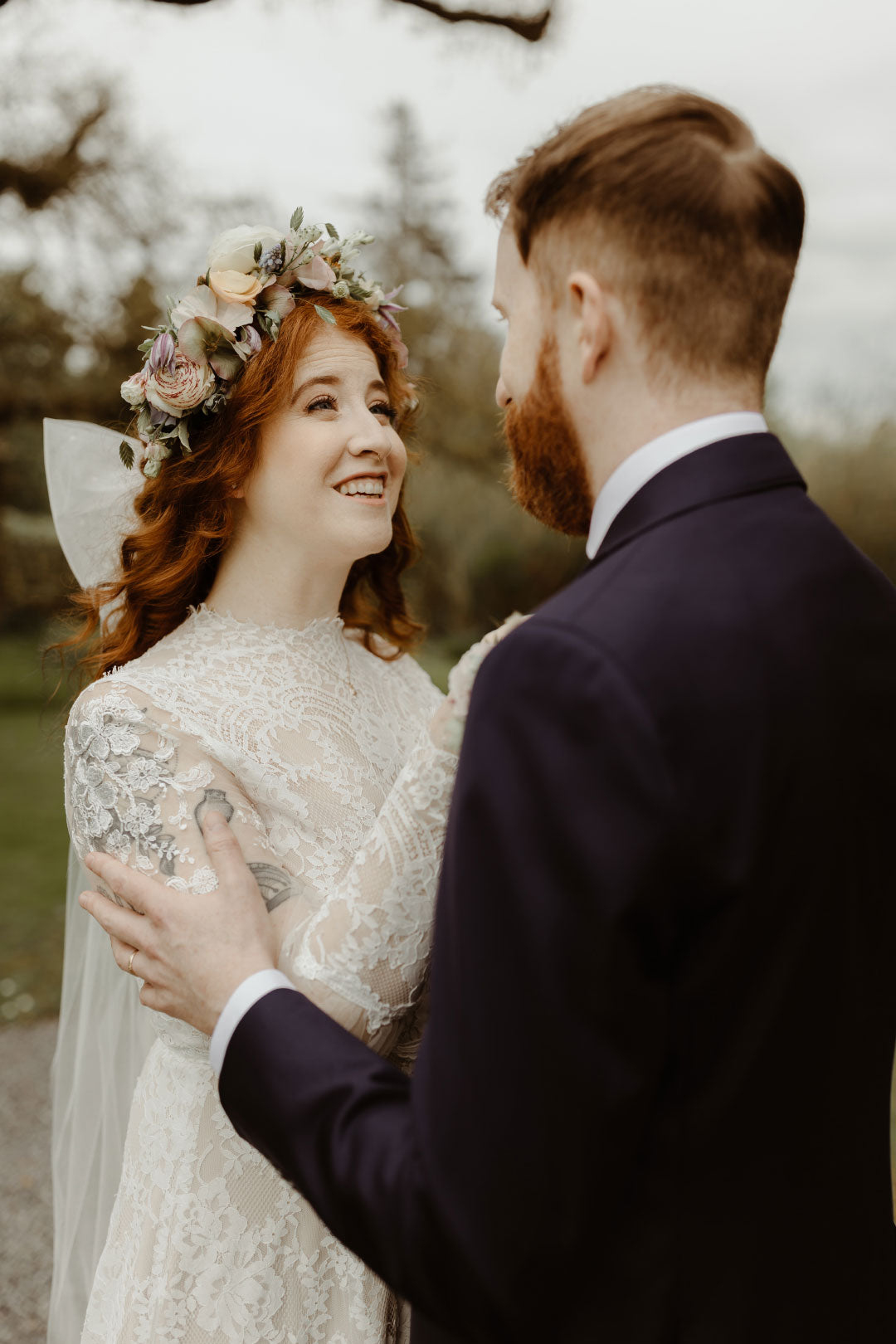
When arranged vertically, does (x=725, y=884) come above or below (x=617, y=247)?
below

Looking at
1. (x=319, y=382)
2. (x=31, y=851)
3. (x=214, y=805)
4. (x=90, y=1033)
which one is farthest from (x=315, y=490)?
(x=31, y=851)

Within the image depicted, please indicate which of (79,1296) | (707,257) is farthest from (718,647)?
(79,1296)

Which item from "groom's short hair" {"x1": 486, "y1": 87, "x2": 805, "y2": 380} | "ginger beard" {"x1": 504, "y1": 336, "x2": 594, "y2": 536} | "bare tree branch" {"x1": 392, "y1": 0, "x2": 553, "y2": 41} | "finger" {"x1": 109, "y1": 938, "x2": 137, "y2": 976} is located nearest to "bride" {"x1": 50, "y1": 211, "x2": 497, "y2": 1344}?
"finger" {"x1": 109, "y1": 938, "x2": 137, "y2": 976}

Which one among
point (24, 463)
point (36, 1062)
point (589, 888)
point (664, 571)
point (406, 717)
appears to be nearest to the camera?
point (589, 888)

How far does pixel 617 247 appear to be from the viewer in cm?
117

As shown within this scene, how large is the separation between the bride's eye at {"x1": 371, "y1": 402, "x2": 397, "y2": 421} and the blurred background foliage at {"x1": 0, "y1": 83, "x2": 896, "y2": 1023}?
31cm

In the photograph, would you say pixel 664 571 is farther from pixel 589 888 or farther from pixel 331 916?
pixel 331 916

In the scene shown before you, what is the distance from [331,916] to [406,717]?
3.24 feet

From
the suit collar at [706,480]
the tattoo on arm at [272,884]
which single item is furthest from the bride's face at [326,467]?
the suit collar at [706,480]

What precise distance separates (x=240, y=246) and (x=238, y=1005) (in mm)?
1636

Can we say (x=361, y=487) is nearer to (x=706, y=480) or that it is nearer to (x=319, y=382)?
(x=319, y=382)

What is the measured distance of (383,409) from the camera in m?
2.48

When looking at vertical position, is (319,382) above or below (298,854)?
above

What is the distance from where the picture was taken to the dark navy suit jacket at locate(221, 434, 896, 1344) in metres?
1.03
